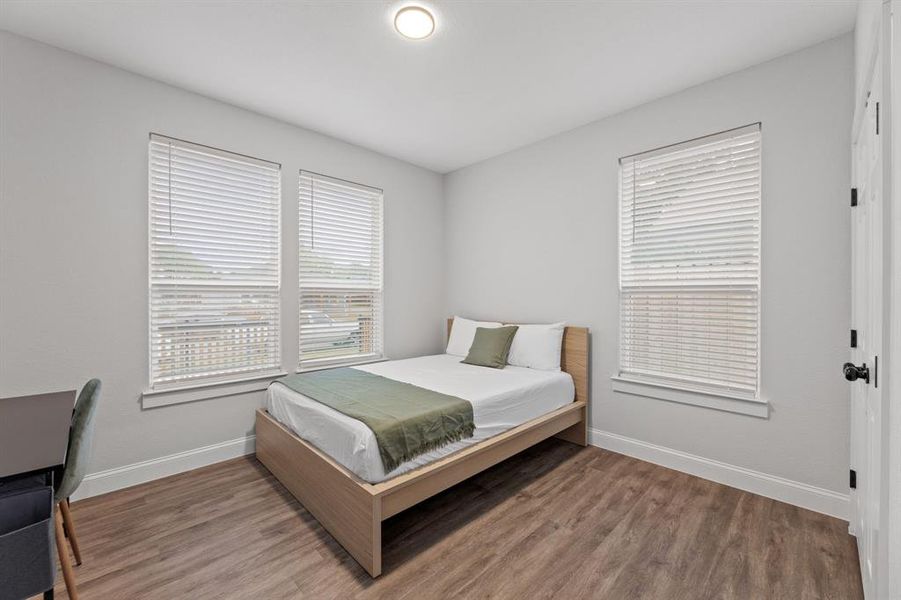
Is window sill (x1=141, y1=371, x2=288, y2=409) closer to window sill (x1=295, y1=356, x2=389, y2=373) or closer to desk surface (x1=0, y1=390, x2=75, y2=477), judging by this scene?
window sill (x1=295, y1=356, x2=389, y2=373)

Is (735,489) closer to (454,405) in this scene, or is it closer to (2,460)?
(454,405)

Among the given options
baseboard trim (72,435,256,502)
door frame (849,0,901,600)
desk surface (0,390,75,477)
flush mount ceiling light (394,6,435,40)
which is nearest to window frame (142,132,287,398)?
baseboard trim (72,435,256,502)

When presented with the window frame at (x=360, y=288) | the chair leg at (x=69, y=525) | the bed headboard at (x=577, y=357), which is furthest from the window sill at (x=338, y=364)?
the bed headboard at (x=577, y=357)

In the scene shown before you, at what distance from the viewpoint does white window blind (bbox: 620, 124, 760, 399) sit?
257 centimetres

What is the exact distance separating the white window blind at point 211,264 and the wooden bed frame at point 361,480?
59cm

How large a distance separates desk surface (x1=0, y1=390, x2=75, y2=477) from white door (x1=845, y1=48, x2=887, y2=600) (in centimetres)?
254

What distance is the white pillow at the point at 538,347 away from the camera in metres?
3.36

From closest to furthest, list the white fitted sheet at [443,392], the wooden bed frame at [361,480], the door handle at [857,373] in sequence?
the door handle at [857,373], the wooden bed frame at [361,480], the white fitted sheet at [443,392]

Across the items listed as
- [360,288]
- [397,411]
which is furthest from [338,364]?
[397,411]

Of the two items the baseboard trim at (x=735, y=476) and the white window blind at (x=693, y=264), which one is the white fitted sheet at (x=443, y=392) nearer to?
the baseboard trim at (x=735, y=476)

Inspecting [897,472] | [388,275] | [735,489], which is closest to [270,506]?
[388,275]

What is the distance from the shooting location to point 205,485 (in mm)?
2619

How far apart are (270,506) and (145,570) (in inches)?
25.4

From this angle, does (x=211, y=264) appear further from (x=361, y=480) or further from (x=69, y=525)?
(x=361, y=480)
